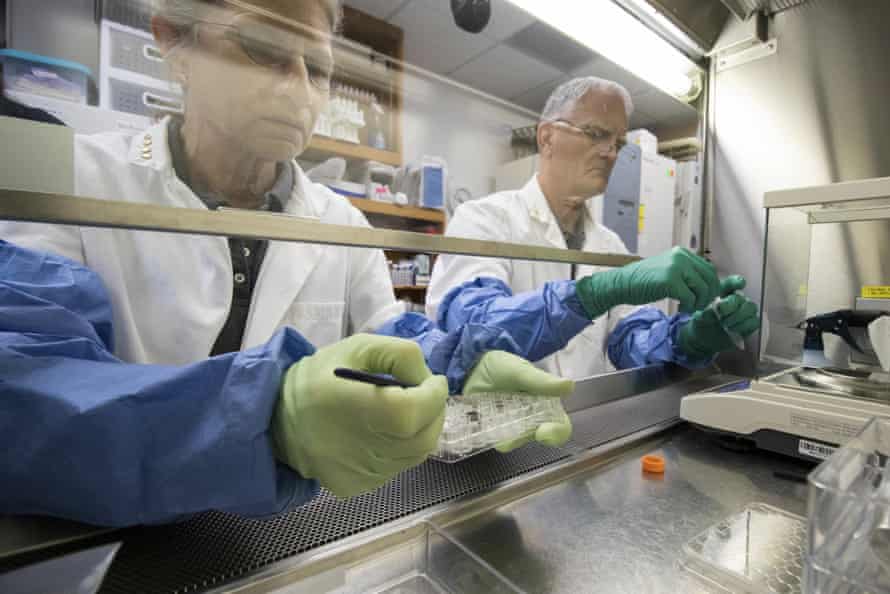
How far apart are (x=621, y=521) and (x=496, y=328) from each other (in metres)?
0.45

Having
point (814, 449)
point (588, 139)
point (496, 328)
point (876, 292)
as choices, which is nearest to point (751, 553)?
point (814, 449)

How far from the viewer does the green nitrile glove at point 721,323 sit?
1.28 m

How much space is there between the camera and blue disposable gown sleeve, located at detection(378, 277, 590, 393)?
949 mm

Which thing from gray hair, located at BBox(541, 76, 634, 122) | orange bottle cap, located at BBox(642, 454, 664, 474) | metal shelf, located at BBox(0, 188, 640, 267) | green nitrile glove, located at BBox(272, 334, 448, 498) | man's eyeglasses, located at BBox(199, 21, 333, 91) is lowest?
orange bottle cap, located at BBox(642, 454, 664, 474)

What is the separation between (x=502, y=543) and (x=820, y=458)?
719 millimetres

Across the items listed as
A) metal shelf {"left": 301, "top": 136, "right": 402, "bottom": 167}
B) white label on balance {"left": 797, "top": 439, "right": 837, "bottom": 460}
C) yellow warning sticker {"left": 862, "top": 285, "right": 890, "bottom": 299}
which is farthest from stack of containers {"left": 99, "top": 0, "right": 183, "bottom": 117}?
yellow warning sticker {"left": 862, "top": 285, "right": 890, "bottom": 299}

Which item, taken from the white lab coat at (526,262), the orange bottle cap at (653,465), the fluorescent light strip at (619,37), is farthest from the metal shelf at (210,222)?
the fluorescent light strip at (619,37)

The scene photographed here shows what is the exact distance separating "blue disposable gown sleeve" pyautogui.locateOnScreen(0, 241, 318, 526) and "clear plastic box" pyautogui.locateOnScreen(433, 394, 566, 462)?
0.31 m

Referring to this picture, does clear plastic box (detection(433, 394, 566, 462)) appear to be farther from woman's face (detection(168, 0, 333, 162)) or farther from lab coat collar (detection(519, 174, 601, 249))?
lab coat collar (detection(519, 174, 601, 249))

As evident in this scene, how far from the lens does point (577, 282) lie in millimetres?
1131

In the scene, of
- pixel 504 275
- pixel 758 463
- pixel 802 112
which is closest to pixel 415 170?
pixel 504 275

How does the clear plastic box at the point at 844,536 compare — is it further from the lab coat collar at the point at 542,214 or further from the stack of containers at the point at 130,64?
the lab coat collar at the point at 542,214

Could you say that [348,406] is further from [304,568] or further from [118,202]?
[118,202]

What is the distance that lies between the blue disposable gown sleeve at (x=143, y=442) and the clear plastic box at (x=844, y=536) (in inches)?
23.2
